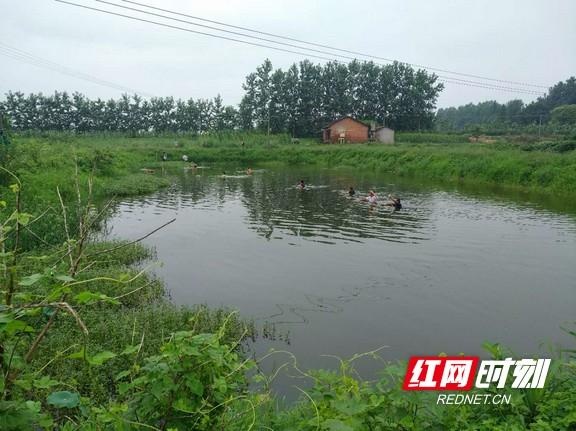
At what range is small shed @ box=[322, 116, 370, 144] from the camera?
70250mm

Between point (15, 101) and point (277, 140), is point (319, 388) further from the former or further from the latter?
point (15, 101)

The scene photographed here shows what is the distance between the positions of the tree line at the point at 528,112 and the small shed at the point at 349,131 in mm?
34582

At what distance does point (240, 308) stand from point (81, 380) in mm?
4045

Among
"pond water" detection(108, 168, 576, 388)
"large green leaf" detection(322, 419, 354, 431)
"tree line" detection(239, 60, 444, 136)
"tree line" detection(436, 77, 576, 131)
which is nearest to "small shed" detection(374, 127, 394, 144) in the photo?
"tree line" detection(239, 60, 444, 136)

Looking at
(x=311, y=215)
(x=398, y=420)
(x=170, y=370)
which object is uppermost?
(x=170, y=370)

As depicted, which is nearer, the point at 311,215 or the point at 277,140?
the point at 311,215

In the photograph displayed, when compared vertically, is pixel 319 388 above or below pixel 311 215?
above

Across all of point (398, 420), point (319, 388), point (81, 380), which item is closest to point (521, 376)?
point (398, 420)

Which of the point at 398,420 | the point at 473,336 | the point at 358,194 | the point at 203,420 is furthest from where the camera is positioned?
the point at 358,194

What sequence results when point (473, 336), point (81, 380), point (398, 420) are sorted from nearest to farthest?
point (398, 420) → point (81, 380) → point (473, 336)

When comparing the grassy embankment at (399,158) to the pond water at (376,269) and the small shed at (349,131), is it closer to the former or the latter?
the small shed at (349,131)

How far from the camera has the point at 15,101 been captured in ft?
261

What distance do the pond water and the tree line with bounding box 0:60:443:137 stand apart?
199ft

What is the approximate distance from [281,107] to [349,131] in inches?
677
